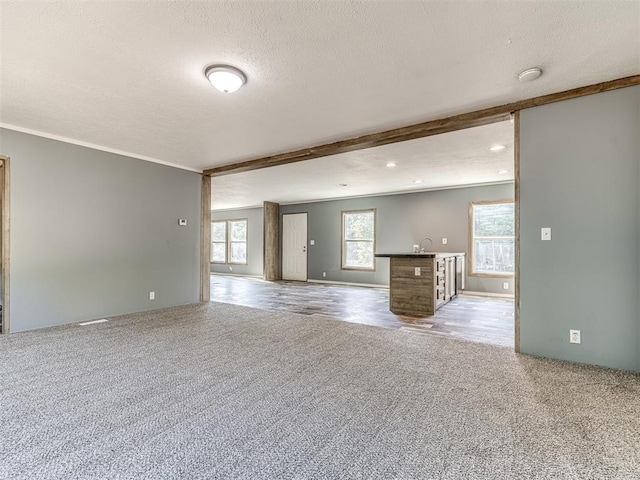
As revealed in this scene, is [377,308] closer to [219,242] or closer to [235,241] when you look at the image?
[235,241]

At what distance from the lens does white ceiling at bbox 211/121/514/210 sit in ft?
13.6

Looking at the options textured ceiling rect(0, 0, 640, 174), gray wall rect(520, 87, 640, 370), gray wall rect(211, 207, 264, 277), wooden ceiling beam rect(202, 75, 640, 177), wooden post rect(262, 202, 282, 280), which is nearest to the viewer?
textured ceiling rect(0, 0, 640, 174)

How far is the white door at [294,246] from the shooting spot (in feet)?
30.8

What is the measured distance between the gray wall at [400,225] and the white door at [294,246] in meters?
0.19

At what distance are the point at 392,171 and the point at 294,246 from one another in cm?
465

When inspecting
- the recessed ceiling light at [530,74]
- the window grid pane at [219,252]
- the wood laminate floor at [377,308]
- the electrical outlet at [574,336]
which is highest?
the recessed ceiling light at [530,74]

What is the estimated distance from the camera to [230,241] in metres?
11.1

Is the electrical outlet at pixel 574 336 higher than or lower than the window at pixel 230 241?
lower

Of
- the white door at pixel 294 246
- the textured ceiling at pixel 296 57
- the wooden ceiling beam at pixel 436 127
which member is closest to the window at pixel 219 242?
the white door at pixel 294 246

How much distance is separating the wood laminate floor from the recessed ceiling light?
2529 mm

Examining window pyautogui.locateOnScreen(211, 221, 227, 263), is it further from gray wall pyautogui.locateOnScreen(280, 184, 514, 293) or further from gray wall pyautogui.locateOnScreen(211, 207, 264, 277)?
gray wall pyautogui.locateOnScreen(280, 184, 514, 293)

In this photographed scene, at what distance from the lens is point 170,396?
2.10m

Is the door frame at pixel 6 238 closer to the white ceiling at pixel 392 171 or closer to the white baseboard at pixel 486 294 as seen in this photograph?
the white ceiling at pixel 392 171

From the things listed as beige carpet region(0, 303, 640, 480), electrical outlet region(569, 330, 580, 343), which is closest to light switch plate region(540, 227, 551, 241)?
electrical outlet region(569, 330, 580, 343)
